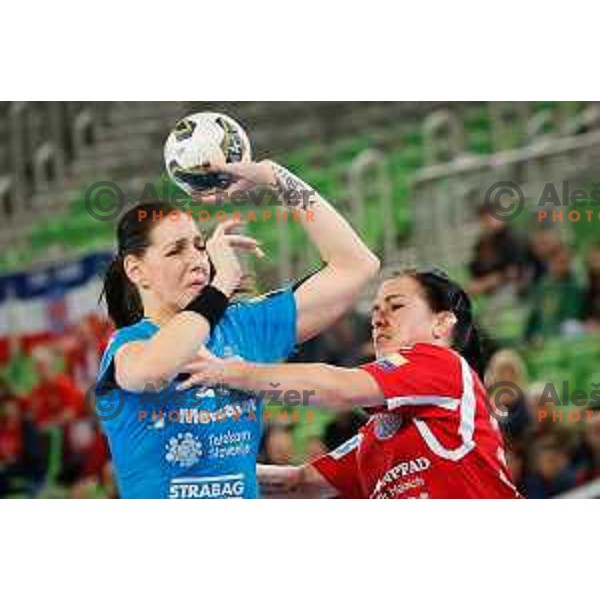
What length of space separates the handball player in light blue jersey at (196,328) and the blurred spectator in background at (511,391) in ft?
2.07

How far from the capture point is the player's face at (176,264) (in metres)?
6.10

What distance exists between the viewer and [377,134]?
6473 millimetres

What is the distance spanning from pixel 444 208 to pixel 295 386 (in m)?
0.96

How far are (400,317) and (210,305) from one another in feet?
2.28

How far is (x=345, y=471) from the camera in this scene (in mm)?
6145

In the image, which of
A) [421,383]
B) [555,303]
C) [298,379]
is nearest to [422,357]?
[421,383]

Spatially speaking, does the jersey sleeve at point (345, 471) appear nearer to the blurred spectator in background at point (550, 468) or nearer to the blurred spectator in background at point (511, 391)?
the blurred spectator in background at point (511, 391)

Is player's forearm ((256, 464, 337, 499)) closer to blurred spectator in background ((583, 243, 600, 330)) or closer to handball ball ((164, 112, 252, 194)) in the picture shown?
handball ball ((164, 112, 252, 194))

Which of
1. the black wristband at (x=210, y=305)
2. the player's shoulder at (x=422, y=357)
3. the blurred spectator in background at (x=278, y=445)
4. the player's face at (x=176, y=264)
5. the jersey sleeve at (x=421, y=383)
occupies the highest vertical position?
the player's face at (x=176, y=264)

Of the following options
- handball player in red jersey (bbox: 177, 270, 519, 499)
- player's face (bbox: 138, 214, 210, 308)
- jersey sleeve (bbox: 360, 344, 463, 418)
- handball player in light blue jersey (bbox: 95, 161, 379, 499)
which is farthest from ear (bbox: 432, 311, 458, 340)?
player's face (bbox: 138, 214, 210, 308)

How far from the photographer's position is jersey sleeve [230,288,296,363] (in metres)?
6.14

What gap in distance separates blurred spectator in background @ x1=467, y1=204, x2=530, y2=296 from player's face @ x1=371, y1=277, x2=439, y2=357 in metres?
0.37

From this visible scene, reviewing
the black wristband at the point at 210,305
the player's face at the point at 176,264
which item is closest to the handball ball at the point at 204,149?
the player's face at the point at 176,264

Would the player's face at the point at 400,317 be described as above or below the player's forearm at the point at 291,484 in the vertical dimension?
above
